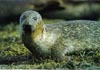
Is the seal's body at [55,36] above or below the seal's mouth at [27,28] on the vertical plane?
below

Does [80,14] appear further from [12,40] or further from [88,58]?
[88,58]

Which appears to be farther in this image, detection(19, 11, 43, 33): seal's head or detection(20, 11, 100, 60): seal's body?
detection(20, 11, 100, 60): seal's body

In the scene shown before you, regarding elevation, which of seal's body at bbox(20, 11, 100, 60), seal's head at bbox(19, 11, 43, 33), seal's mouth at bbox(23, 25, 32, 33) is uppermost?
seal's head at bbox(19, 11, 43, 33)

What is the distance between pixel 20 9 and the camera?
52.4 ft

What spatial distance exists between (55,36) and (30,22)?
0.92 m

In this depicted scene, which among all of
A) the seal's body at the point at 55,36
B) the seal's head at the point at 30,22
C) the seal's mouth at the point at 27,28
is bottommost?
the seal's body at the point at 55,36

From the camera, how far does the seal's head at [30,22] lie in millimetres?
8852

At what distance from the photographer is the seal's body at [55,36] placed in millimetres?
9016

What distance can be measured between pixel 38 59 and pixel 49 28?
71 centimetres

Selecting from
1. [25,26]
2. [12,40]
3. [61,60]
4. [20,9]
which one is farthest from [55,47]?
[20,9]

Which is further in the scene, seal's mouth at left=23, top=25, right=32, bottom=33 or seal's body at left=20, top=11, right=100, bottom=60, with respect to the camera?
seal's body at left=20, top=11, right=100, bottom=60

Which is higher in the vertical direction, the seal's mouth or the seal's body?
the seal's mouth

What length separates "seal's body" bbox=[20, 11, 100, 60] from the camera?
355 inches

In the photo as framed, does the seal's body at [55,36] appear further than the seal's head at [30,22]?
Yes
